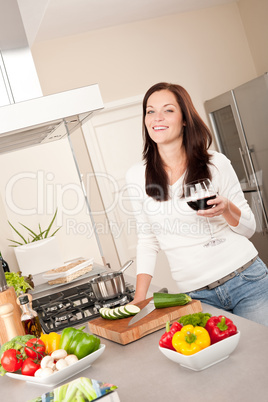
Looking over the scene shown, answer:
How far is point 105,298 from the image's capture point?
6.04 feet

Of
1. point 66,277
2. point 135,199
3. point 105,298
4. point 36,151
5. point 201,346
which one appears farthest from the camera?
point 36,151

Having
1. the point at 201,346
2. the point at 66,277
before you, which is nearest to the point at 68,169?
the point at 66,277

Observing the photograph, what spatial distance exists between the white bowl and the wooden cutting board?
0.94 ft

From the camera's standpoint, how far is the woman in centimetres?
185

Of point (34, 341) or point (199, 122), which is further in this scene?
point (199, 122)

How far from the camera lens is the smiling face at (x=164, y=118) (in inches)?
80.8

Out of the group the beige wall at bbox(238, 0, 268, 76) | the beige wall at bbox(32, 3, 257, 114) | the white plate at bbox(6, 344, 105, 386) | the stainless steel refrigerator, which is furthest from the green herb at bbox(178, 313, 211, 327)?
the beige wall at bbox(238, 0, 268, 76)

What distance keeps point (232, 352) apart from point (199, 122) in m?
1.15

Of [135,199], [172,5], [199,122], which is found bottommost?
[135,199]

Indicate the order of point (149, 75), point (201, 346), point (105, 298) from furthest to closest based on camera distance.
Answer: point (149, 75) → point (105, 298) → point (201, 346)

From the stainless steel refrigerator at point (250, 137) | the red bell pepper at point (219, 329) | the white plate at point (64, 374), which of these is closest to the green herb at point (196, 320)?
the red bell pepper at point (219, 329)

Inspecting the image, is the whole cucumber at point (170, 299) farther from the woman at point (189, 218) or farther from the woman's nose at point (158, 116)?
the woman's nose at point (158, 116)

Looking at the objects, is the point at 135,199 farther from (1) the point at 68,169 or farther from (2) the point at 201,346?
(1) the point at 68,169

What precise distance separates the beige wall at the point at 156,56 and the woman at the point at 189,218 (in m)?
2.74
